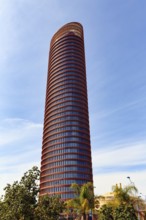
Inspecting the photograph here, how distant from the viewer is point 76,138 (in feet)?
495

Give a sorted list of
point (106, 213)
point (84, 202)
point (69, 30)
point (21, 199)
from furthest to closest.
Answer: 1. point (69, 30)
2. point (84, 202)
3. point (106, 213)
4. point (21, 199)


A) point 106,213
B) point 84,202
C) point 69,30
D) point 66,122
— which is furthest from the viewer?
point 69,30

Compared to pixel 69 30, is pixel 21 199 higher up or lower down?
lower down

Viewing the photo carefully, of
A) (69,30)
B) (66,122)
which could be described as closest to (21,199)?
(66,122)

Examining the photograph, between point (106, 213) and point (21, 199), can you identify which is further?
point (106, 213)

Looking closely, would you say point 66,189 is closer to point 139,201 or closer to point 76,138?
point 76,138

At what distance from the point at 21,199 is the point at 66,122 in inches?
4965

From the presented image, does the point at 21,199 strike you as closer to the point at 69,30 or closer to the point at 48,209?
the point at 48,209

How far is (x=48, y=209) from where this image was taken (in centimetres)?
3353

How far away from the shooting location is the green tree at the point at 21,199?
27.8m

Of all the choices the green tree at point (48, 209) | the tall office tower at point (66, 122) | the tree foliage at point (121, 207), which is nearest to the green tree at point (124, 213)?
the tree foliage at point (121, 207)

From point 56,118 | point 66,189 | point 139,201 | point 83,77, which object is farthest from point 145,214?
point 83,77

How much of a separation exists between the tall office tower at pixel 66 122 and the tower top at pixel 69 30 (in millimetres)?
894

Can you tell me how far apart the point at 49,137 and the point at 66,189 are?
122 feet
